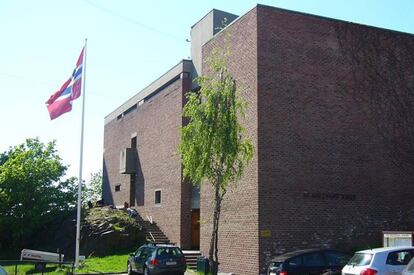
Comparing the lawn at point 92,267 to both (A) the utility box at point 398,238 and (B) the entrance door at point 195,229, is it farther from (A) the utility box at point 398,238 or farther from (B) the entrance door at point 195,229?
(A) the utility box at point 398,238

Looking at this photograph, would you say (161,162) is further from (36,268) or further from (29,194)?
(36,268)

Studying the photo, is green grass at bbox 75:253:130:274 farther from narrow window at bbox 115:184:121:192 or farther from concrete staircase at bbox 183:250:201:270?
narrow window at bbox 115:184:121:192

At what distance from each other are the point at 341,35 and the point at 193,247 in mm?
14967

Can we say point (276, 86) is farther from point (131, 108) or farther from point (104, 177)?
point (104, 177)

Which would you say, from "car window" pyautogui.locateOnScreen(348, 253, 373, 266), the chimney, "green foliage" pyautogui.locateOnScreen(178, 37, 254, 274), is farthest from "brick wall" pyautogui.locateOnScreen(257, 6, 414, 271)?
"car window" pyautogui.locateOnScreen(348, 253, 373, 266)

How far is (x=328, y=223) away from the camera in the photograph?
2453 centimetres

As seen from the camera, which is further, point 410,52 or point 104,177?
point 104,177

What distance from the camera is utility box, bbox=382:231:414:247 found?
18.7m

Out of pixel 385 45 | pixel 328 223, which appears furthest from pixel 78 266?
pixel 385 45

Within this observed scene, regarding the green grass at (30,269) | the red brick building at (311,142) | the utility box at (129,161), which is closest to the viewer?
the green grass at (30,269)

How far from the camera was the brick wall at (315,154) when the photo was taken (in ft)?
78.3

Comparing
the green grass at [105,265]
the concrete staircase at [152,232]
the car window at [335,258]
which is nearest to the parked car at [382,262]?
the car window at [335,258]

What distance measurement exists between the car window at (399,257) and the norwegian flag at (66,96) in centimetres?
1772

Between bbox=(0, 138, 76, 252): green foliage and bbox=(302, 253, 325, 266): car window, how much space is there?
26.7 metres
